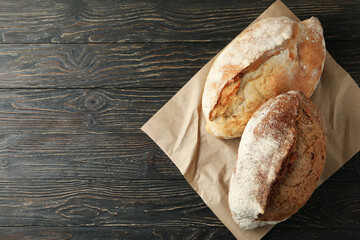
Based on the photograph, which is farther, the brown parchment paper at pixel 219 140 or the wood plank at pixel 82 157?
the wood plank at pixel 82 157

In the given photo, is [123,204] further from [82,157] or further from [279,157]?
[279,157]

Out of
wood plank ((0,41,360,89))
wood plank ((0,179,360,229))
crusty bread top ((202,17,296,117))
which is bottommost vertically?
wood plank ((0,179,360,229))

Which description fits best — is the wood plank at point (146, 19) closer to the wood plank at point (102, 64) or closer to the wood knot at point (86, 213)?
the wood plank at point (102, 64)

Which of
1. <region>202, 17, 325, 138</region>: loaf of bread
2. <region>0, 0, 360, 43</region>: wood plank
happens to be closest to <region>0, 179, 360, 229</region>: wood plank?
<region>202, 17, 325, 138</region>: loaf of bread

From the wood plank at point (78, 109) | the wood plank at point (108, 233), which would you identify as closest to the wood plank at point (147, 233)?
the wood plank at point (108, 233)

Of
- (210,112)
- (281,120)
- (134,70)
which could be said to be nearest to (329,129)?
(281,120)

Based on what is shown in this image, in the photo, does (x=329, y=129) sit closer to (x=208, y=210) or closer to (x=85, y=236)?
(x=208, y=210)

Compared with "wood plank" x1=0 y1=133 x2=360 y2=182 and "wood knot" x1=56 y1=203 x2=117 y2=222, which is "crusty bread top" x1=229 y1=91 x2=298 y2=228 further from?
"wood knot" x1=56 y1=203 x2=117 y2=222
